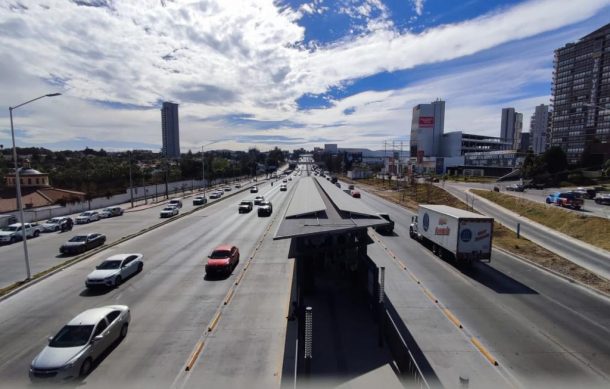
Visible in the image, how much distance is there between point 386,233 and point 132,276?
22.4 metres

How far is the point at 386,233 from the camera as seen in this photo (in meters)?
32.1

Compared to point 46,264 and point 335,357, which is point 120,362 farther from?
point 46,264

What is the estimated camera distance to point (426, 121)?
169 metres

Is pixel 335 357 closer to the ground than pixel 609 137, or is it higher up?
closer to the ground

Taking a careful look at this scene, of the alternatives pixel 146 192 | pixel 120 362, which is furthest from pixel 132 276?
pixel 146 192

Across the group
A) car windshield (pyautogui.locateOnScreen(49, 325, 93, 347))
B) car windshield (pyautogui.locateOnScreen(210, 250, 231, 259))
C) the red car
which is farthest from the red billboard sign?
car windshield (pyautogui.locateOnScreen(49, 325, 93, 347))

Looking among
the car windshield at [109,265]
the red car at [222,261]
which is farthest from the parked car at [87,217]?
the red car at [222,261]

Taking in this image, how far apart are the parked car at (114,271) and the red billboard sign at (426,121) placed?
170750 millimetres

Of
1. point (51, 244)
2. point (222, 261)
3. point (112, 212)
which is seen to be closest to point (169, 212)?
point (112, 212)

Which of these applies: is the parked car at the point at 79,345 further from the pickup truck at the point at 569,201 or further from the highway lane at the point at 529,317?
the pickup truck at the point at 569,201

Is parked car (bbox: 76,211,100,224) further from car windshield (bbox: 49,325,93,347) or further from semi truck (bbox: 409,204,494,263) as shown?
semi truck (bbox: 409,204,494,263)

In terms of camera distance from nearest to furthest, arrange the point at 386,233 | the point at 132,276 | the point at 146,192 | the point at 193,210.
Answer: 1. the point at 132,276
2. the point at 386,233
3. the point at 193,210
4. the point at 146,192

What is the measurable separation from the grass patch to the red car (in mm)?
29363

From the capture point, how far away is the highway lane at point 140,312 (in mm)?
10406
